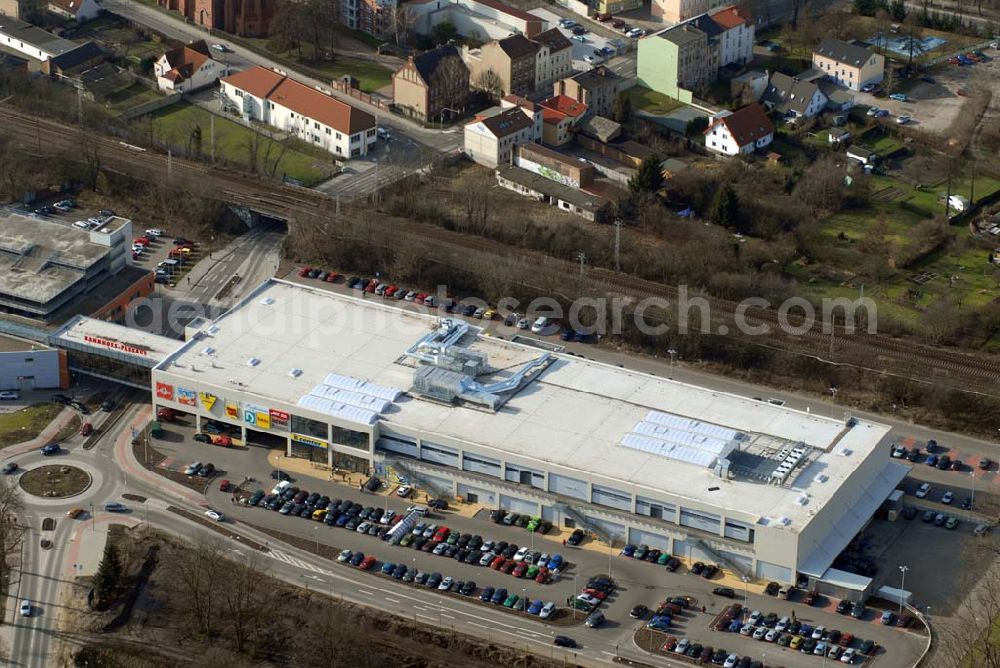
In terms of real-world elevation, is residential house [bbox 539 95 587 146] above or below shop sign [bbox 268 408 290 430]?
above

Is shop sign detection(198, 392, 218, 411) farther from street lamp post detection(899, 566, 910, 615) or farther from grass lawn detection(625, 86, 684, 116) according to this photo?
grass lawn detection(625, 86, 684, 116)

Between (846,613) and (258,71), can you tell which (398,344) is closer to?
(846,613)

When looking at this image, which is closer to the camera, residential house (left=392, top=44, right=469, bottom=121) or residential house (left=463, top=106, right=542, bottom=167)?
residential house (left=463, top=106, right=542, bottom=167)

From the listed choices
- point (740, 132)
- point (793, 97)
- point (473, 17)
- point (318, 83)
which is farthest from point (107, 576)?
point (473, 17)

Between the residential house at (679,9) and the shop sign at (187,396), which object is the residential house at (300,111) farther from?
the shop sign at (187,396)

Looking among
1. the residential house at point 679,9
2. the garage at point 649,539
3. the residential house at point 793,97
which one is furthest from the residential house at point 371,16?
the garage at point 649,539

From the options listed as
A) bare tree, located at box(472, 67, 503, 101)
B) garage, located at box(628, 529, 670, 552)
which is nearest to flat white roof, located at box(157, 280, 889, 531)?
garage, located at box(628, 529, 670, 552)
